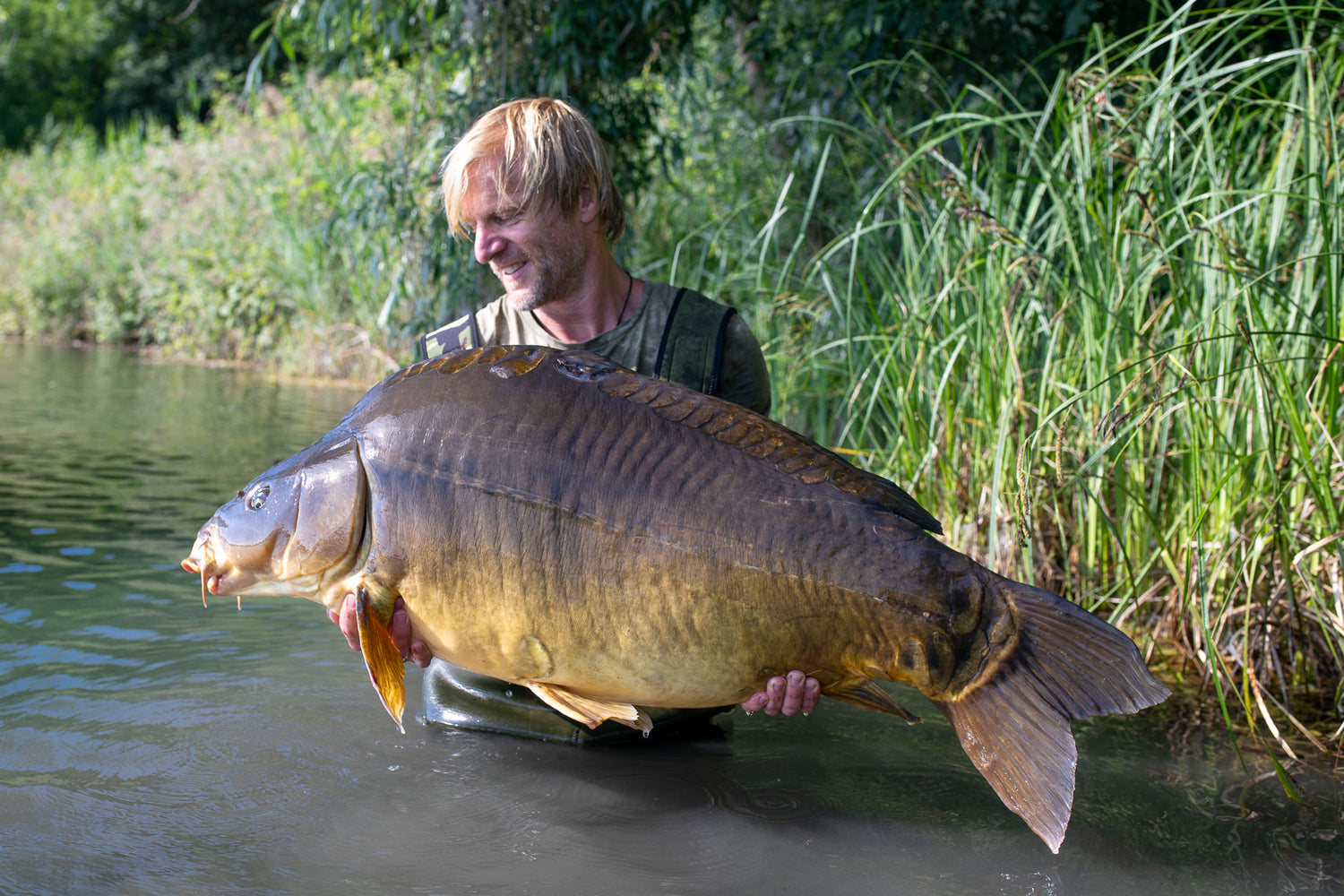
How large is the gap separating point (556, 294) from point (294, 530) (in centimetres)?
95

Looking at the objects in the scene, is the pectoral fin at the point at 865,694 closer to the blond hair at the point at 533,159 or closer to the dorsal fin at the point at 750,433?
the dorsal fin at the point at 750,433

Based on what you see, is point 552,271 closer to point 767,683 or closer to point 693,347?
point 693,347

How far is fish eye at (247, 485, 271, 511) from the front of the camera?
2.15 m

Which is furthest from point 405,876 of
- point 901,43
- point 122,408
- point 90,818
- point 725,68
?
point 122,408

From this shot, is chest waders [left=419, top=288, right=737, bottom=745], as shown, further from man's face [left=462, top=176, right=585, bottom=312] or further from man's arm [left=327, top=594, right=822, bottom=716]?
man's arm [left=327, top=594, right=822, bottom=716]

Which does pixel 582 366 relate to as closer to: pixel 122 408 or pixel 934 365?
pixel 934 365

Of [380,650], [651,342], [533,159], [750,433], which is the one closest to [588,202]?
[533,159]

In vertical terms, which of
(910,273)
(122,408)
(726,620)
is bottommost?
(122,408)

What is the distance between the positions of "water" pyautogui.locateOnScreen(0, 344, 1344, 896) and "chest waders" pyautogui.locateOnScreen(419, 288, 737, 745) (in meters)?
0.05

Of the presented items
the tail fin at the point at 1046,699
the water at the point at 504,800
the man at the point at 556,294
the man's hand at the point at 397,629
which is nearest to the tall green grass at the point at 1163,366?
the tail fin at the point at 1046,699

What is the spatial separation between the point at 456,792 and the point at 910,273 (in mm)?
2203

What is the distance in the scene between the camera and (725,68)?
8.05 m

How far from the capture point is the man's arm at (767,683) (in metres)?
2.01

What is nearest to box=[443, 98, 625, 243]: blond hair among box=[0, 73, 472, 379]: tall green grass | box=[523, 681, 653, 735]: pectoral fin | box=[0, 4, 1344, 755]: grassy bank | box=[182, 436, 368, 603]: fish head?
box=[0, 4, 1344, 755]: grassy bank
